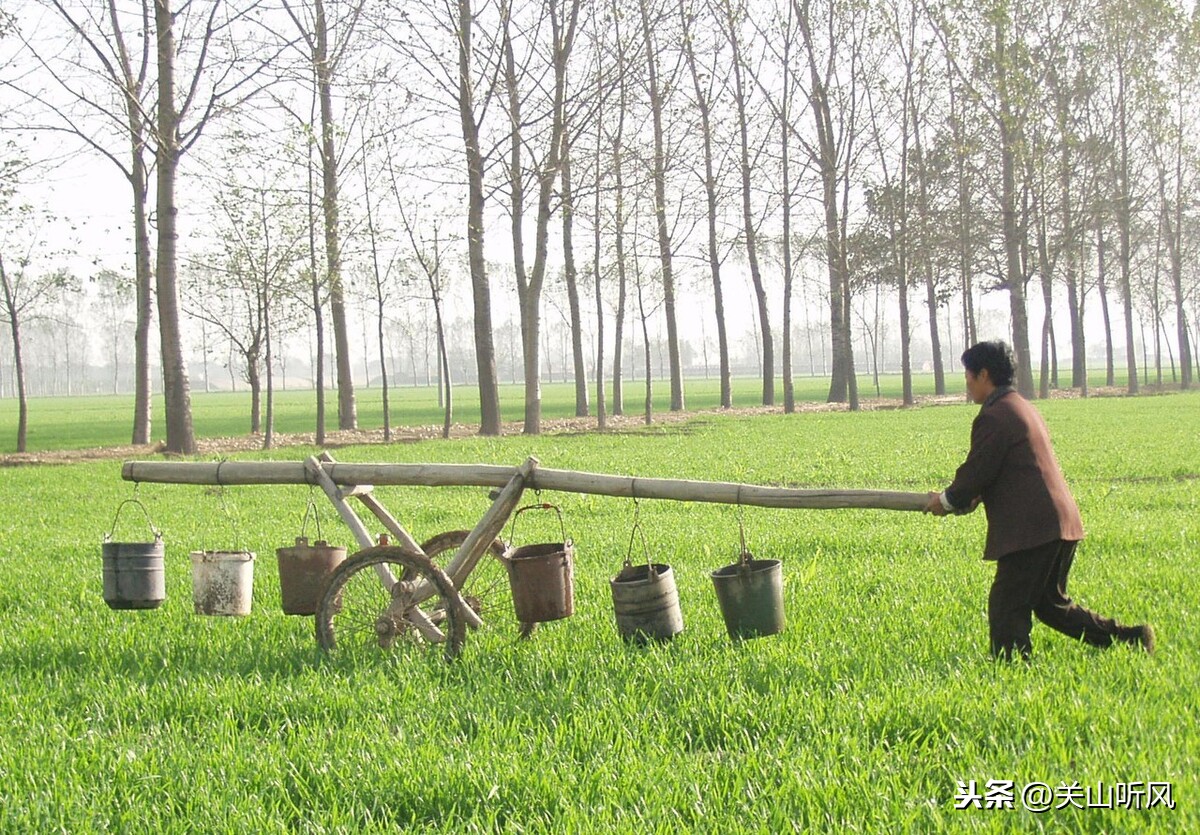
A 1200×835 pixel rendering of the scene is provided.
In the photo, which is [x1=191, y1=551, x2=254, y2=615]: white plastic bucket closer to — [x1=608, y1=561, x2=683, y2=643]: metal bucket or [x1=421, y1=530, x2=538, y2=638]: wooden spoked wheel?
[x1=421, y1=530, x2=538, y2=638]: wooden spoked wheel

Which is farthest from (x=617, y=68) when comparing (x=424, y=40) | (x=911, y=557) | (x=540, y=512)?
(x=911, y=557)

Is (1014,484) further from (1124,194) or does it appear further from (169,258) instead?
(1124,194)

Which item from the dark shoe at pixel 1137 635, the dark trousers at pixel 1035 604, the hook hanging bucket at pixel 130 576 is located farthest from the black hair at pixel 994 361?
the hook hanging bucket at pixel 130 576

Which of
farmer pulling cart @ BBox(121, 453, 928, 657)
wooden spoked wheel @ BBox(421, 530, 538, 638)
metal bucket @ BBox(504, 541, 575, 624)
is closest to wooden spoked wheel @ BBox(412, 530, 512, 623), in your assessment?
wooden spoked wheel @ BBox(421, 530, 538, 638)

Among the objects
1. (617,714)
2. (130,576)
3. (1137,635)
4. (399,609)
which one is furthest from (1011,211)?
(617,714)

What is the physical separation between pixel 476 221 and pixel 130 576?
76.8ft

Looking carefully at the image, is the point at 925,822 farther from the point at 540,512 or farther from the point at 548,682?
the point at 540,512

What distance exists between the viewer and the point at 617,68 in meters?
30.1

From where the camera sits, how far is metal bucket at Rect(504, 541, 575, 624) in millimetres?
6680

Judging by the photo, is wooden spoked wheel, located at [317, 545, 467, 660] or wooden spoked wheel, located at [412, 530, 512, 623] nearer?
wooden spoked wheel, located at [317, 545, 467, 660]

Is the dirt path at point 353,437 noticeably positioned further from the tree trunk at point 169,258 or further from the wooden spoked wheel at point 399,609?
the wooden spoked wheel at point 399,609

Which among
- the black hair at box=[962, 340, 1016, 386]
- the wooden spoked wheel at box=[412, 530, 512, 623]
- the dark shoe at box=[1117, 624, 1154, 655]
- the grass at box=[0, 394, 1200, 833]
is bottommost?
the grass at box=[0, 394, 1200, 833]

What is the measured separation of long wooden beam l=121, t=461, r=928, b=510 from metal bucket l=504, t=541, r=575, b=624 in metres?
0.47

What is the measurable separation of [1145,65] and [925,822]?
52.0 metres
